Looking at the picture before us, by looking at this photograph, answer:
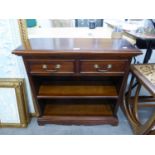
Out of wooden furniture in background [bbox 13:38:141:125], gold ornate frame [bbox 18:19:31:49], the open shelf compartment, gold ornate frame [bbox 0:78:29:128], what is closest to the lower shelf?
wooden furniture in background [bbox 13:38:141:125]

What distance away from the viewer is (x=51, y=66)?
1.13 metres

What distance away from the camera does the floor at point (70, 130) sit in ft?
4.84

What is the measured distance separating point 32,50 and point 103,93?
728 millimetres

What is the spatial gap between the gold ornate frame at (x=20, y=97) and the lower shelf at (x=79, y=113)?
156 mm

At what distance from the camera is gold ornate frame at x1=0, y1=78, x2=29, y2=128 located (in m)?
1.30

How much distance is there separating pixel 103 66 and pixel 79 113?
2.15 ft

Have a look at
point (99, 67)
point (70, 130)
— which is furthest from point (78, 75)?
point (70, 130)

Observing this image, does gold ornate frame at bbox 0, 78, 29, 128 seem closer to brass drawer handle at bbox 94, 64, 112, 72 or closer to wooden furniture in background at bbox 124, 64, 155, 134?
brass drawer handle at bbox 94, 64, 112, 72

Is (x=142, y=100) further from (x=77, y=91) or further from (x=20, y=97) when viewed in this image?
(x=20, y=97)

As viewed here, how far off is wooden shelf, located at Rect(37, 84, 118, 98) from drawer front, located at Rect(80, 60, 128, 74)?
0.92ft

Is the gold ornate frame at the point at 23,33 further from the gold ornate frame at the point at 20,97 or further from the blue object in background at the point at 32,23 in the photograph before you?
the gold ornate frame at the point at 20,97

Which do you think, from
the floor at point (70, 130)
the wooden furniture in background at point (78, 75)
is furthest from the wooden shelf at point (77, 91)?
the floor at point (70, 130)
